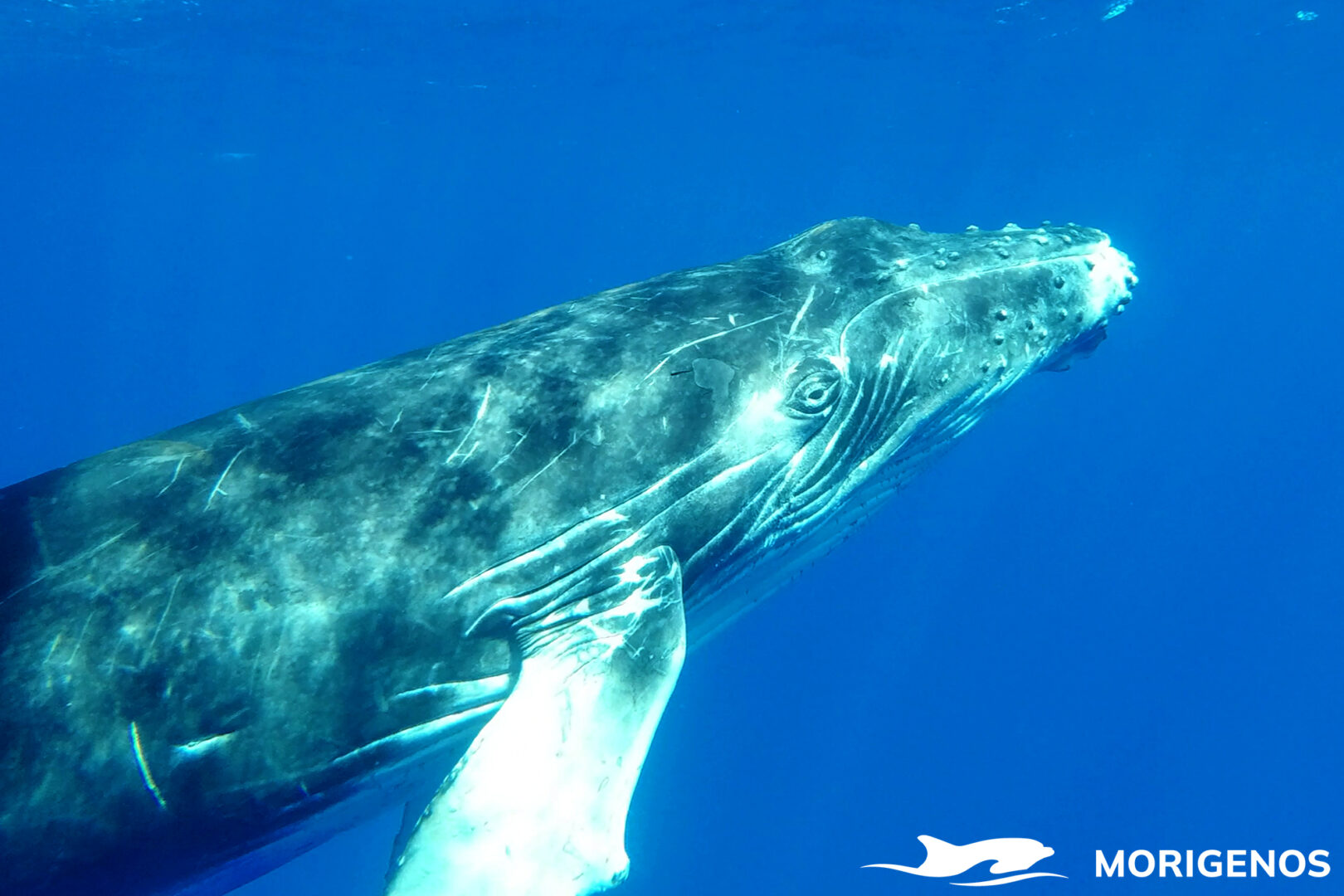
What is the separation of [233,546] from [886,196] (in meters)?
98.7

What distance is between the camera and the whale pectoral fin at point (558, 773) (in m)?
4.08

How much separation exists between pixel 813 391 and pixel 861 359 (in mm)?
549

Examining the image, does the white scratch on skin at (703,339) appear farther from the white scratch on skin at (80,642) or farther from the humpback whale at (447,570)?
the white scratch on skin at (80,642)

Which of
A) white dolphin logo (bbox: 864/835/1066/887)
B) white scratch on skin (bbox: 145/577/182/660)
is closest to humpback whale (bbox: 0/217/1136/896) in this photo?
white scratch on skin (bbox: 145/577/182/660)

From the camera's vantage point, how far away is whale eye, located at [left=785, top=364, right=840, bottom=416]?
19.2 ft

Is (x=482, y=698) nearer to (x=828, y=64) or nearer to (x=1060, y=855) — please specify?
(x=1060, y=855)

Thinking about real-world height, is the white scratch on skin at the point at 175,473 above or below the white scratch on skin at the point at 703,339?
below

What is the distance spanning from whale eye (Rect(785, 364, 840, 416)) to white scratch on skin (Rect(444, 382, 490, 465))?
2.02 m

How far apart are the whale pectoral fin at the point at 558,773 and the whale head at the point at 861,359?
1028 millimetres

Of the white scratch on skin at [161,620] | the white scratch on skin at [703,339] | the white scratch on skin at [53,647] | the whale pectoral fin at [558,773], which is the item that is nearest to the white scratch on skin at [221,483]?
the white scratch on skin at [161,620]

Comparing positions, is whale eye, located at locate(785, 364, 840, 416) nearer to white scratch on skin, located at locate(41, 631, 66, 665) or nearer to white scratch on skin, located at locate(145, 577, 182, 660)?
white scratch on skin, located at locate(145, 577, 182, 660)

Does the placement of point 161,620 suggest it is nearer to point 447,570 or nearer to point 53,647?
point 53,647

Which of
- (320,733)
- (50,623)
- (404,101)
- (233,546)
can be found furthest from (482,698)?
(404,101)

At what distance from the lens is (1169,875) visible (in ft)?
79.8
